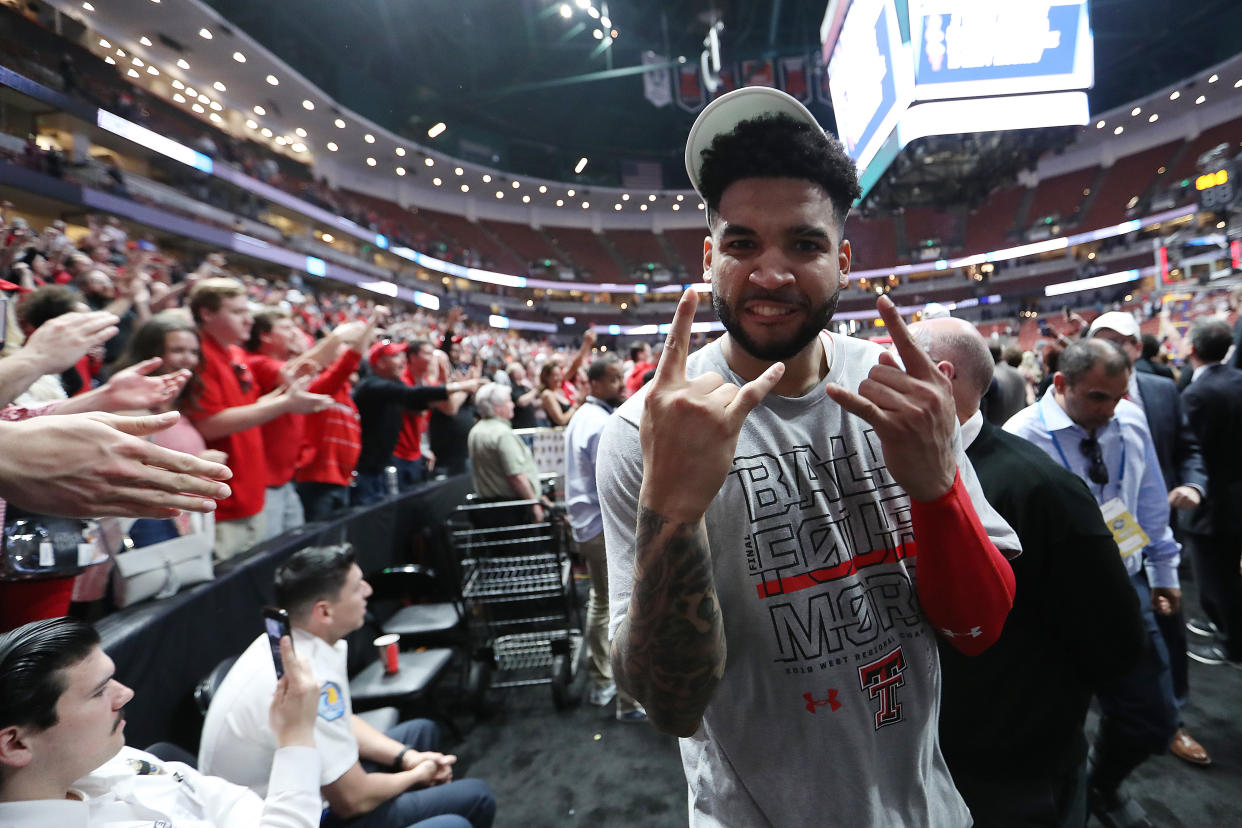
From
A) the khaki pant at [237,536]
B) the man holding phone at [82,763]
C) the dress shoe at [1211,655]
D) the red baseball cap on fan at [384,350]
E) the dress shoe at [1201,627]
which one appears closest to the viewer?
the man holding phone at [82,763]

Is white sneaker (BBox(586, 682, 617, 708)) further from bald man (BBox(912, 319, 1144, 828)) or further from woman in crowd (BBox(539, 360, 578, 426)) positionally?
woman in crowd (BBox(539, 360, 578, 426))

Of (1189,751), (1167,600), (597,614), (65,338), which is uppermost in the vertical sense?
(65,338)

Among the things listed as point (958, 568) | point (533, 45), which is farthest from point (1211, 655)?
point (533, 45)

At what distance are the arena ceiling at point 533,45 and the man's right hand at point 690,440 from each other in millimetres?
16142

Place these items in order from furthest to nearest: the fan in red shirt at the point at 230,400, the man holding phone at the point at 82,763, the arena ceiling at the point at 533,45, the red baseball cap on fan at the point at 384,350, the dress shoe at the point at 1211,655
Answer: the arena ceiling at the point at 533,45 → the red baseball cap on fan at the point at 384,350 → the dress shoe at the point at 1211,655 → the fan in red shirt at the point at 230,400 → the man holding phone at the point at 82,763

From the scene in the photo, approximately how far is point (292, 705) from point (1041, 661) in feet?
6.98

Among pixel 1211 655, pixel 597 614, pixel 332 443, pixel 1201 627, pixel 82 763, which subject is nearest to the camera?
pixel 82 763

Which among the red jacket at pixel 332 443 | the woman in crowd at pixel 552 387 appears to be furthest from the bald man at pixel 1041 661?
the woman in crowd at pixel 552 387

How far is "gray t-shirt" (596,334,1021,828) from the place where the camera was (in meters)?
0.93

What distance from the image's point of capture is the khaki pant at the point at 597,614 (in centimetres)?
350

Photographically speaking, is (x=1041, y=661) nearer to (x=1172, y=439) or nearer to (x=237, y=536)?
(x=1172, y=439)

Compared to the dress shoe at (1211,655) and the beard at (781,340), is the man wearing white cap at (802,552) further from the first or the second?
the dress shoe at (1211,655)

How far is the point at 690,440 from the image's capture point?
0.75m

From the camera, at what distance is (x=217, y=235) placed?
792 inches
